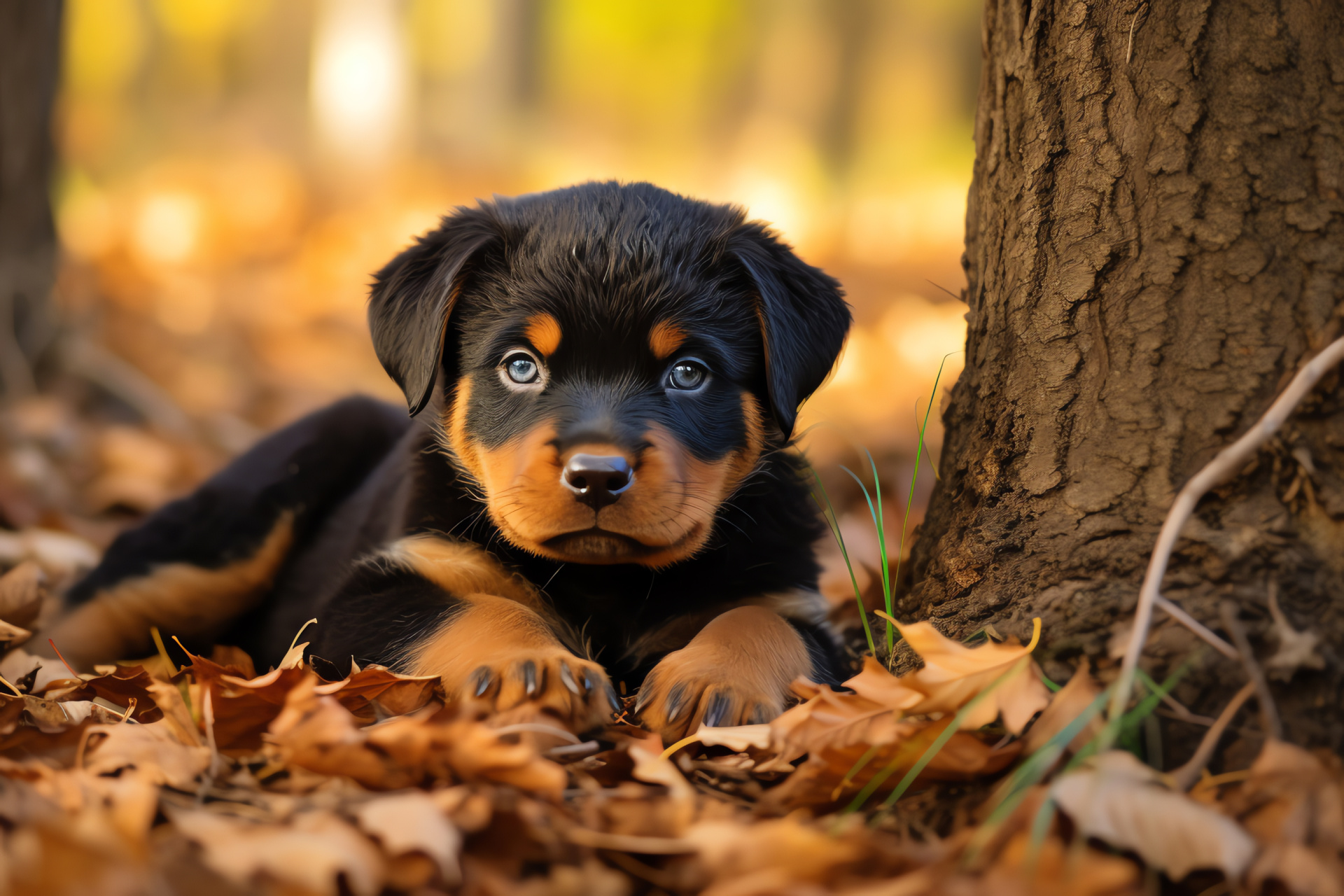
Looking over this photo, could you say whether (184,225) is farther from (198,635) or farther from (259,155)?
(198,635)

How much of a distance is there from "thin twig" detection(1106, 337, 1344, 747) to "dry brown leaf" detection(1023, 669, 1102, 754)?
0.04 metres

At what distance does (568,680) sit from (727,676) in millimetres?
344

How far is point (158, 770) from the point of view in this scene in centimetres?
178

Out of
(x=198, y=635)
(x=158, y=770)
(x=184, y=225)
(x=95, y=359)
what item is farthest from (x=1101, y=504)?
(x=184, y=225)

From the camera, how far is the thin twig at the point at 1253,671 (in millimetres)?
1607

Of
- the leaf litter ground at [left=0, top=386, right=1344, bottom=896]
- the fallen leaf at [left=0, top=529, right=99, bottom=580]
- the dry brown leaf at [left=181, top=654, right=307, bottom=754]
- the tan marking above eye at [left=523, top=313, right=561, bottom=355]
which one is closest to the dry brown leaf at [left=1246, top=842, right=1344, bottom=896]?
the leaf litter ground at [left=0, top=386, right=1344, bottom=896]

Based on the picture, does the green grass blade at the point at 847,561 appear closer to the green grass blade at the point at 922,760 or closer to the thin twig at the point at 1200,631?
the green grass blade at the point at 922,760

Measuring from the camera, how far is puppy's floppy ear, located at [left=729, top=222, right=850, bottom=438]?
266 centimetres

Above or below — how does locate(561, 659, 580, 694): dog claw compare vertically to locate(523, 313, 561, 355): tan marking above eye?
below

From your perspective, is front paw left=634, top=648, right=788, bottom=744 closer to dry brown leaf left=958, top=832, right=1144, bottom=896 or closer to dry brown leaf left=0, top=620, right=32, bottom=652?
dry brown leaf left=958, top=832, right=1144, bottom=896

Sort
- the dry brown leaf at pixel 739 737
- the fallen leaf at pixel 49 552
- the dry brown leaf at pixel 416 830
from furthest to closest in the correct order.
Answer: the fallen leaf at pixel 49 552 < the dry brown leaf at pixel 739 737 < the dry brown leaf at pixel 416 830

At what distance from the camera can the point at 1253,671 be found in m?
1.64

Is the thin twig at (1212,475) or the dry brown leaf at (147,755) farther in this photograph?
the dry brown leaf at (147,755)

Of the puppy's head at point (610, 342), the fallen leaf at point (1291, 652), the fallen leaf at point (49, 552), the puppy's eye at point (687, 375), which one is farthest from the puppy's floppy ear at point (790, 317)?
the fallen leaf at point (49, 552)
